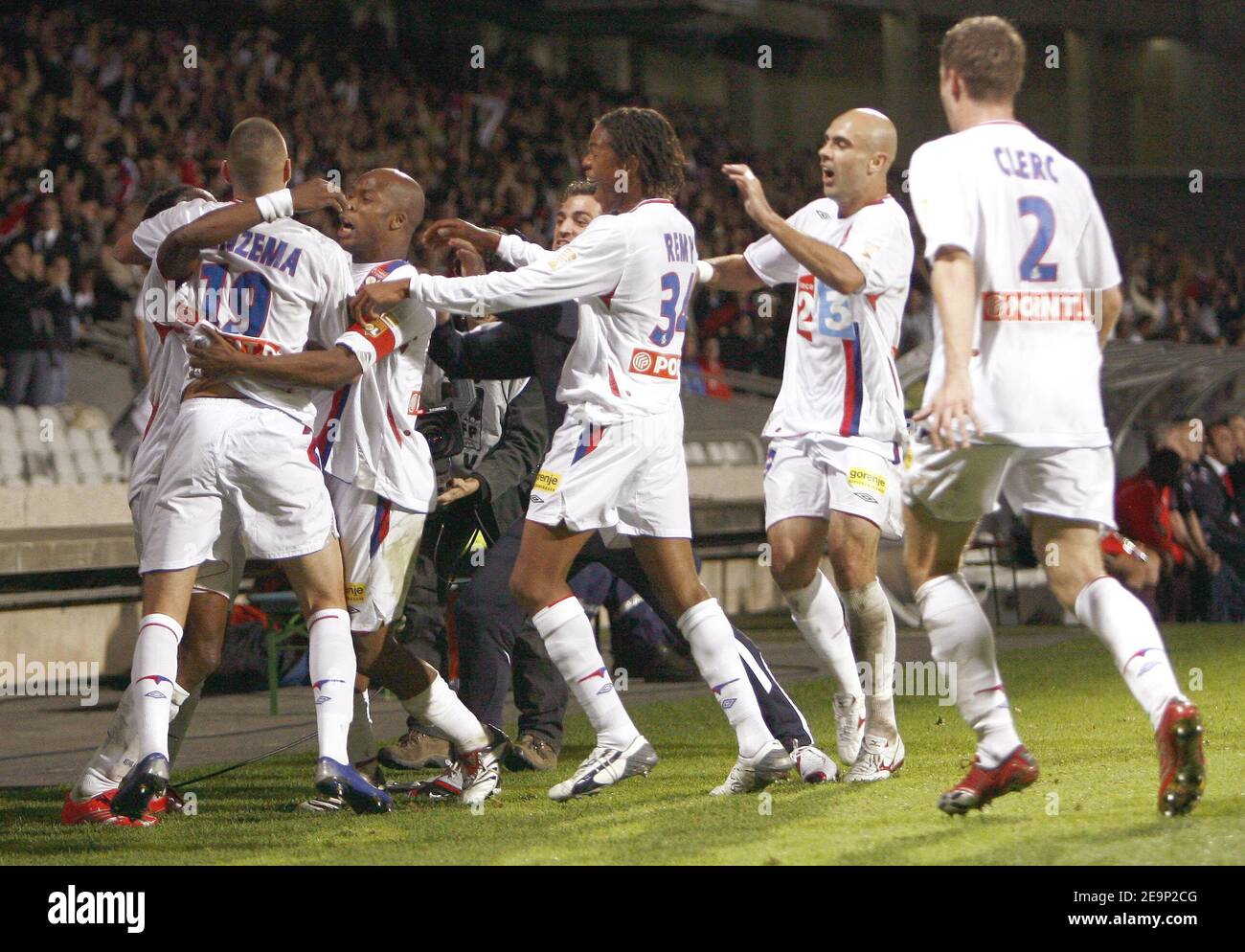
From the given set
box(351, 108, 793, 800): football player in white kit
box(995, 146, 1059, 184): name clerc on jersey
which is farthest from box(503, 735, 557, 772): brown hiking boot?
box(995, 146, 1059, 184): name clerc on jersey

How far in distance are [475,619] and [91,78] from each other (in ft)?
43.5

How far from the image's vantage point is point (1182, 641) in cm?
1255

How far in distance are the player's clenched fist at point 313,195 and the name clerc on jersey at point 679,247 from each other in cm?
109

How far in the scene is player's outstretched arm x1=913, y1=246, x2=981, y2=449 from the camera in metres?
4.75

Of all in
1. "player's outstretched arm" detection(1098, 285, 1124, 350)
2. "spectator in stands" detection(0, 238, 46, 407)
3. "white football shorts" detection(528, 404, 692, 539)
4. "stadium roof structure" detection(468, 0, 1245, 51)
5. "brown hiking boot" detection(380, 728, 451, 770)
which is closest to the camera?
"player's outstretched arm" detection(1098, 285, 1124, 350)

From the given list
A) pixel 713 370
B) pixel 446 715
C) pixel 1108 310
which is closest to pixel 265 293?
pixel 446 715

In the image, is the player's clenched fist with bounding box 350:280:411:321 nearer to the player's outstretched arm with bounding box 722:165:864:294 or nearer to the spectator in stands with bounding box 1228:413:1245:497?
the player's outstretched arm with bounding box 722:165:864:294

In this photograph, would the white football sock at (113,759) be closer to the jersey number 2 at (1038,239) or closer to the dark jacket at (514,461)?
the dark jacket at (514,461)

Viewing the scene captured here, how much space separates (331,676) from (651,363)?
146cm

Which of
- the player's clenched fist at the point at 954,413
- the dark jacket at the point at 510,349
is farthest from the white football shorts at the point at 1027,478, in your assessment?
the dark jacket at the point at 510,349

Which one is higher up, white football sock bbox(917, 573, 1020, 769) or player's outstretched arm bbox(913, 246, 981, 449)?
player's outstretched arm bbox(913, 246, 981, 449)

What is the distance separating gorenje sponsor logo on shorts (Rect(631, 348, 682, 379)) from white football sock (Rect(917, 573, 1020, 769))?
120 cm
